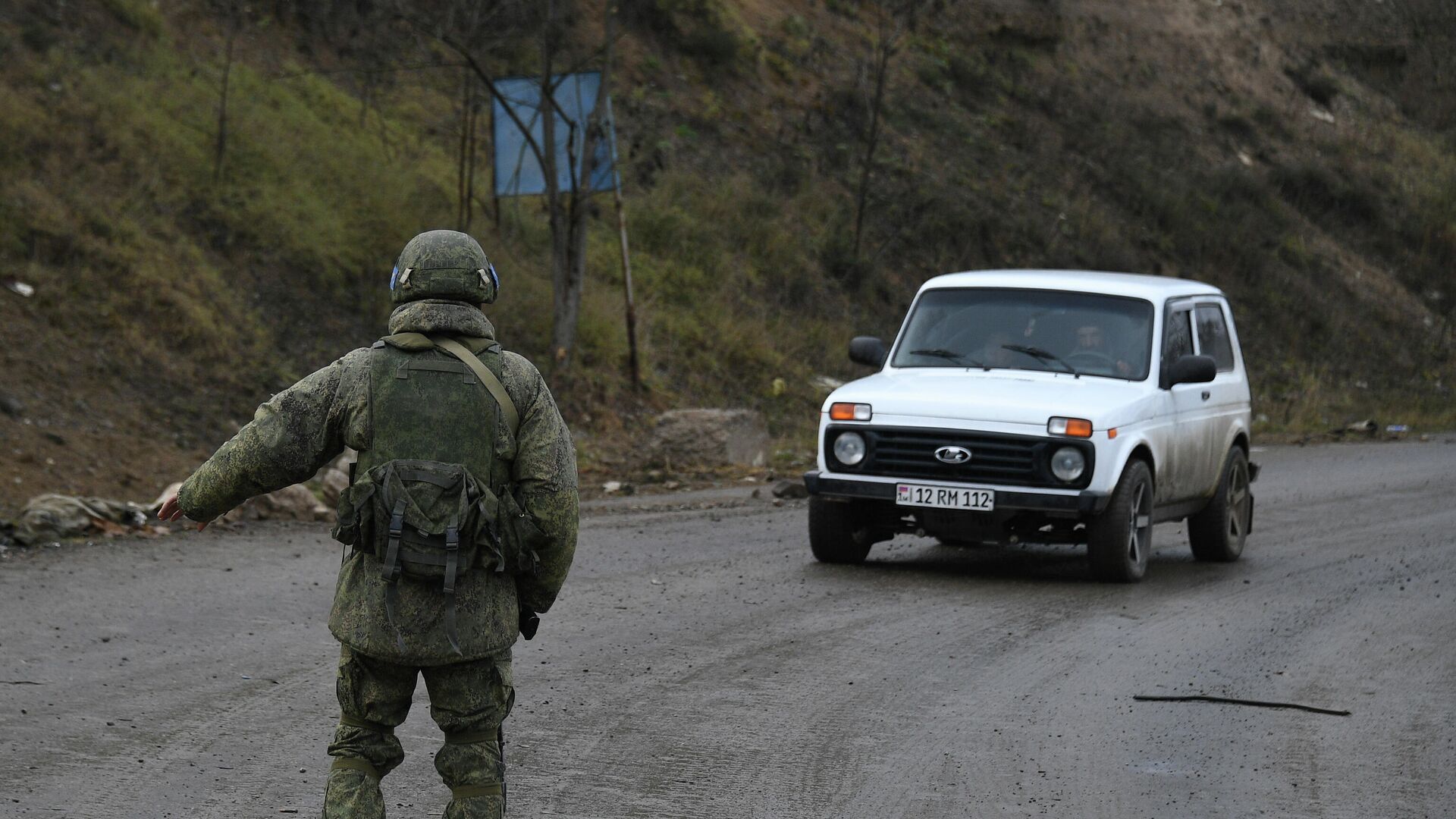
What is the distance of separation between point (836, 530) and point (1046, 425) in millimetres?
1601

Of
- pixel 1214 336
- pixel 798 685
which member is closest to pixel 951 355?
pixel 1214 336

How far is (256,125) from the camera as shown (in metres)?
19.8

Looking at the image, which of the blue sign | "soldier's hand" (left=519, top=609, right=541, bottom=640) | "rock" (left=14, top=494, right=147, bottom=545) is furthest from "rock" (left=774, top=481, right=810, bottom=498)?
"soldier's hand" (left=519, top=609, right=541, bottom=640)

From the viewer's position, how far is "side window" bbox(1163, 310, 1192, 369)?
10.7 meters

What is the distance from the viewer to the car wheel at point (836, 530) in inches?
405

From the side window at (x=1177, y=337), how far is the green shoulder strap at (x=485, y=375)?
7371 mm

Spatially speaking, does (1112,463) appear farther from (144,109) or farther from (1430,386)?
(1430,386)

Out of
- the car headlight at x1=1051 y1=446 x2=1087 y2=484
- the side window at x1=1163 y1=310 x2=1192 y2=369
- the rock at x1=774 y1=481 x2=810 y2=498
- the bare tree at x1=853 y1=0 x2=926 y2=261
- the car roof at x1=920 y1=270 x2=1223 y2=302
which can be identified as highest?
the bare tree at x1=853 y1=0 x2=926 y2=261

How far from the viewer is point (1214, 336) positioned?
1168 centimetres

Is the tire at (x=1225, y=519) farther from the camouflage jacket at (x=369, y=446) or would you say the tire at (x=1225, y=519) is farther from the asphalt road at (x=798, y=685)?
the camouflage jacket at (x=369, y=446)

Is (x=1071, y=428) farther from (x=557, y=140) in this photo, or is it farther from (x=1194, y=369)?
(x=557, y=140)

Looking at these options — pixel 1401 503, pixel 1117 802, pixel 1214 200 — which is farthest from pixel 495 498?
pixel 1214 200

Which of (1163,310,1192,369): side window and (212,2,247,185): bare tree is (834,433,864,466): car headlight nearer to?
(1163,310,1192,369): side window

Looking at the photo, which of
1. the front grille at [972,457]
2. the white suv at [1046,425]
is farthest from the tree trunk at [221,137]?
the front grille at [972,457]
